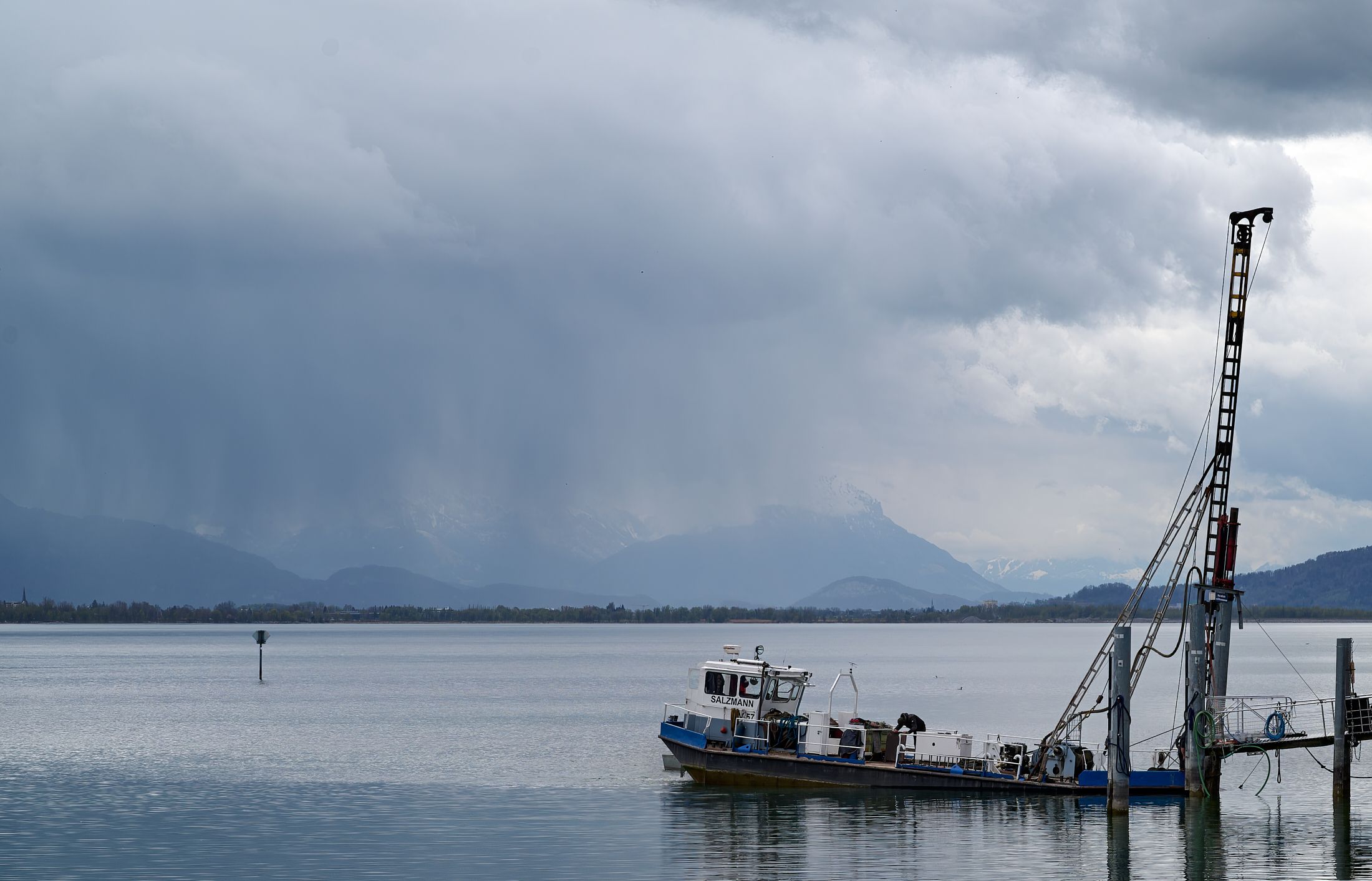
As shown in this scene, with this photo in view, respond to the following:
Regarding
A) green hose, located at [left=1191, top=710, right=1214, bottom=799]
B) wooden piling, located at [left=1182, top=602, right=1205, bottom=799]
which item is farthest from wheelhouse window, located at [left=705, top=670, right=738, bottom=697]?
green hose, located at [left=1191, top=710, right=1214, bottom=799]

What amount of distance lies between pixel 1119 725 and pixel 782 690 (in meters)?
15.9

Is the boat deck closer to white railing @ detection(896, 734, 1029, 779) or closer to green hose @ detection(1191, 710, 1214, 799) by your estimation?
white railing @ detection(896, 734, 1029, 779)

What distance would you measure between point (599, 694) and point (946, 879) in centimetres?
9959

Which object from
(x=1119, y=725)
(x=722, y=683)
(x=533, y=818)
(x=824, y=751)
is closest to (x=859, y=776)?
(x=824, y=751)

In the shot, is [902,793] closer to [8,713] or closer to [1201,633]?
[1201,633]

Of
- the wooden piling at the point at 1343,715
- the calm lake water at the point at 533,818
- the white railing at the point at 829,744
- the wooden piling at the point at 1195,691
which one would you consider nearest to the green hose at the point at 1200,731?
the wooden piling at the point at 1195,691

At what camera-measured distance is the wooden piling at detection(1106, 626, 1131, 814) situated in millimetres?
52969

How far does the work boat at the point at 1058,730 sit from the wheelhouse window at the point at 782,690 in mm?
54

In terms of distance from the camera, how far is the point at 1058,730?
59469mm

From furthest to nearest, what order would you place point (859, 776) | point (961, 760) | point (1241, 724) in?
point (859, 776) < point (961, 760) < point (1241, 724)

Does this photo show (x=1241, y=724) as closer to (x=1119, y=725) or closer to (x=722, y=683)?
(x=1119, y=725)

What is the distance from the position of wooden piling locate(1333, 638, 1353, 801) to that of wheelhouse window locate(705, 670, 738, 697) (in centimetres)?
2381

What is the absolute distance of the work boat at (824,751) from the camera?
59.8 metres

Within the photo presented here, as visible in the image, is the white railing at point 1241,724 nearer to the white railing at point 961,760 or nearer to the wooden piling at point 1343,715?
the wooden piling at point 1343,715
